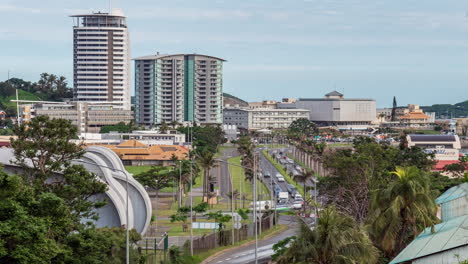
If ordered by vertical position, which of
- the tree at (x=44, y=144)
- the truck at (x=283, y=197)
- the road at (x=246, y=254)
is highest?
the tree at (x=44, y=144)

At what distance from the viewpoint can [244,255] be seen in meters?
60.9

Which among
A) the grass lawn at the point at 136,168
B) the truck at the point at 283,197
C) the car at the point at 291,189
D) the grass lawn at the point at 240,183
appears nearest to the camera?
the truck at the point at 283,197

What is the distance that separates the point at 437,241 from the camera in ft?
127

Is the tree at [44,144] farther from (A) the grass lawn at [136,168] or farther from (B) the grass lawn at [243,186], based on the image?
(A) the grass lawn at [136,168]

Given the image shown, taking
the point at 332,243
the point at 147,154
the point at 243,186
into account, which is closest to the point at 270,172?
the point at 243,186

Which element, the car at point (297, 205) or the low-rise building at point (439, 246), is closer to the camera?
the low-rise building at point (439, 246)

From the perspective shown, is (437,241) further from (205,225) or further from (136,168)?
(136,168)

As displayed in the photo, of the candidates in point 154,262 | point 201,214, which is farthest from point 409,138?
point 154,262

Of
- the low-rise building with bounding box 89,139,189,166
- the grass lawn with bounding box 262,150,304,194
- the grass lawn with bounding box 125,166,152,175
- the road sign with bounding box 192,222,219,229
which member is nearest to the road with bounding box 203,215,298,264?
the road sign with bounding box 192,222,219,229

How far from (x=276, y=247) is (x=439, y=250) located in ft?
63.8

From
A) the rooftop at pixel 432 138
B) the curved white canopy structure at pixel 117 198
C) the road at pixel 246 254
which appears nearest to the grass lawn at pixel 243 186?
the road at pixel 246 254

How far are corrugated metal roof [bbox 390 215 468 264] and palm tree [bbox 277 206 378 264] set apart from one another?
15.3 feet

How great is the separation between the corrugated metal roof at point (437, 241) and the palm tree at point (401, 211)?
2.40ft

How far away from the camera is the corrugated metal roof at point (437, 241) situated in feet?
122
